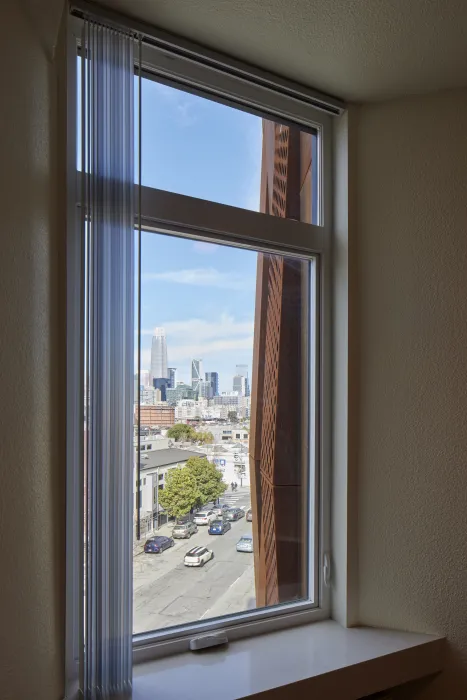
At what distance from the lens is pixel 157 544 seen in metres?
1.68

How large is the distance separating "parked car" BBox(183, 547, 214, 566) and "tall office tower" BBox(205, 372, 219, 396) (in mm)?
468

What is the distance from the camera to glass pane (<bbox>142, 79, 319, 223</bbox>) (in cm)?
169

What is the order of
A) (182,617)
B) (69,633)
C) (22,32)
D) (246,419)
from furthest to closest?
(246,419), (182,617), (69,633), (22,32)

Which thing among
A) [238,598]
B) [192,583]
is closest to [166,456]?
[192,583]

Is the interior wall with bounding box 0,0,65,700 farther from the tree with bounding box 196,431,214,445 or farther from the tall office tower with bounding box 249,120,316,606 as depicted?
the tall office tower with bounding box 249,120,316,606

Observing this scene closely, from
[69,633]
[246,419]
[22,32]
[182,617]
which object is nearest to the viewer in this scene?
[22,32]

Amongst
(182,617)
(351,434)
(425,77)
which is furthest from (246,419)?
(425,77)

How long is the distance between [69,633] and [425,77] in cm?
187

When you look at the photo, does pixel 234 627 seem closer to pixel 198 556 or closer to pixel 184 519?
pixel 198 556

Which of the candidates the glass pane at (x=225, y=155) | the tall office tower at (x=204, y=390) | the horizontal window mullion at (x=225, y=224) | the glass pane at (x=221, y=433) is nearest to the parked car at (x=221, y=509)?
the glass pane at (x=221, y=433)

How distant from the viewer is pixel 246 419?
1.87 meters

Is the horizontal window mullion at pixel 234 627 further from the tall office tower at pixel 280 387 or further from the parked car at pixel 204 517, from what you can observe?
the parked car at pixel 204 517

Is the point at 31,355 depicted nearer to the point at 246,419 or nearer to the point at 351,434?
the point at 246,419

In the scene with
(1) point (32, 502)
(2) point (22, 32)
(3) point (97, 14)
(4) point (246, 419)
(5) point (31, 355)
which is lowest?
(1) point (32, 502)
